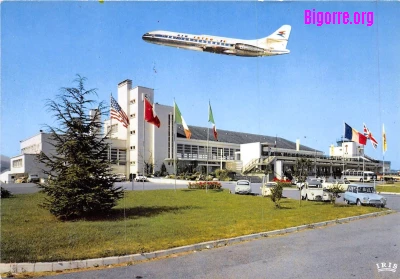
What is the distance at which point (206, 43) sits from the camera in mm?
11492

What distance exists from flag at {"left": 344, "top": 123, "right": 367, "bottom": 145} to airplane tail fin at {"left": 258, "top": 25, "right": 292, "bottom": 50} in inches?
753

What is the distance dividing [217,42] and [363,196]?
43.6ft

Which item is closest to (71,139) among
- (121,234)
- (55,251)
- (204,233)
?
(121,234)

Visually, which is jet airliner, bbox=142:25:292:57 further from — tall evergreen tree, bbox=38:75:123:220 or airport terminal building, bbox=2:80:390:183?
airport terminal building, bbox=2:80:390:183

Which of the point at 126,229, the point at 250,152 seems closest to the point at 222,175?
the point at 250,152

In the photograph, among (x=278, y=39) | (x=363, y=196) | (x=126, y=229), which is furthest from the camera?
(x=363, y=196)

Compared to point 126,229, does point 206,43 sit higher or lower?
higher

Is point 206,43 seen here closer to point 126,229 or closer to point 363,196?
point 126,229

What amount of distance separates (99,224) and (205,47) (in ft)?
24.6

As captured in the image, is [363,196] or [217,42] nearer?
[217,42]

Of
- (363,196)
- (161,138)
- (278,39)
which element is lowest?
(363,196)

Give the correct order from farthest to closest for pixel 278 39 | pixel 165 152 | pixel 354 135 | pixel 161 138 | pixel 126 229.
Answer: pixel 165 152 < pixel 161 138 < pixel 354 135 < pixel 278 39 < pixel 126 229

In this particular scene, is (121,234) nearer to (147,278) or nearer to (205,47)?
(147,278)

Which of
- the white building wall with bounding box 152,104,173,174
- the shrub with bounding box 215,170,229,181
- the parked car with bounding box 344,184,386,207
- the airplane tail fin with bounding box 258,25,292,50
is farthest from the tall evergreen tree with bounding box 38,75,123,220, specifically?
the white building wall with bounding box 152,104,173,174
